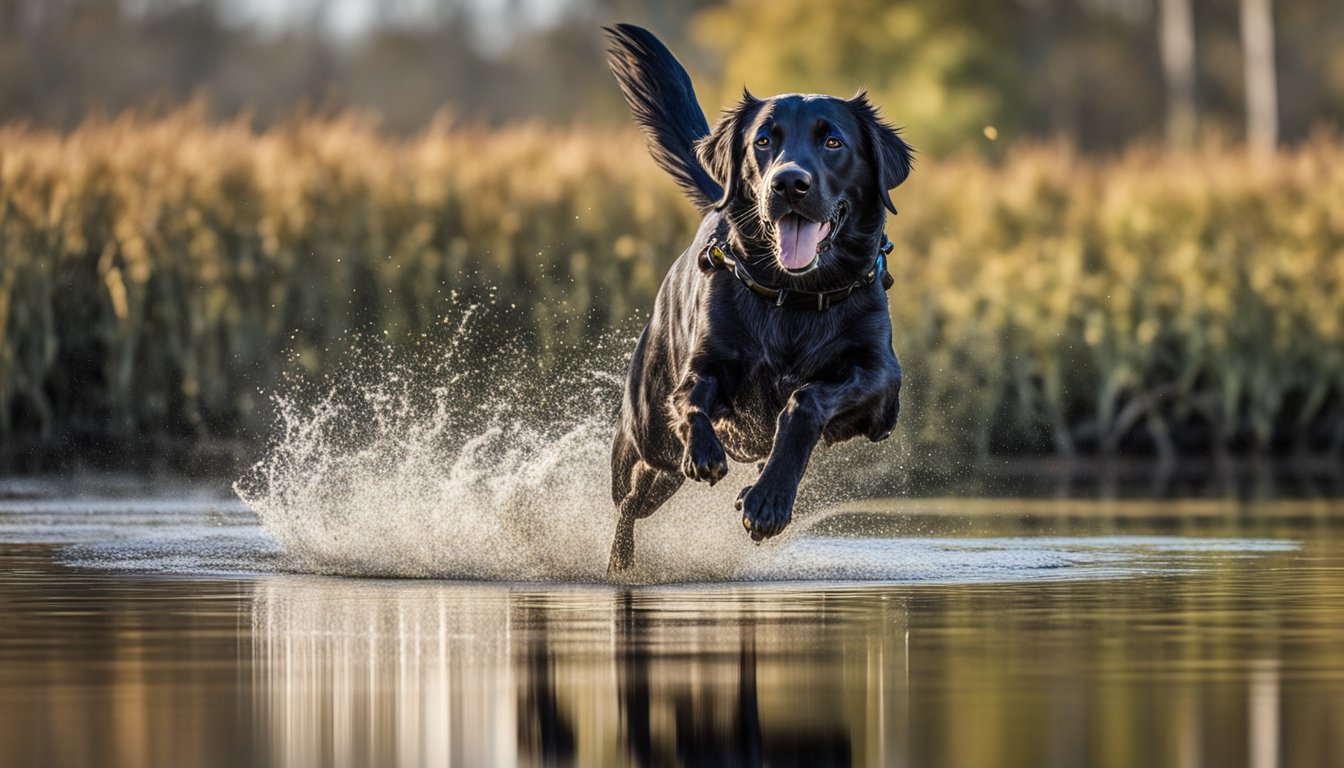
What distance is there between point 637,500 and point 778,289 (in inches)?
50.5

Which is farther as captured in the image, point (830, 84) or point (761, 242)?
point (830, 84)

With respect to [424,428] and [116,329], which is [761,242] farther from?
[116,329]

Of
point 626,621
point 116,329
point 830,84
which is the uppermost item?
point 830,84

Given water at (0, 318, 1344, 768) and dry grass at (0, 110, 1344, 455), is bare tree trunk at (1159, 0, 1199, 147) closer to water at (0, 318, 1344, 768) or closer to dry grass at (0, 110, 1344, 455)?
dry grass at (0, 110, 1344, 455)

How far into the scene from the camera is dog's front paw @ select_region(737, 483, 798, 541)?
673 centimetres

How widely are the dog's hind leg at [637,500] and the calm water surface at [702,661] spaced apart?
0.44 metres

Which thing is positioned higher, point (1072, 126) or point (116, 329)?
point (1072, 126)

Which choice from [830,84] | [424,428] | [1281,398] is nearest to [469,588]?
[424,428]

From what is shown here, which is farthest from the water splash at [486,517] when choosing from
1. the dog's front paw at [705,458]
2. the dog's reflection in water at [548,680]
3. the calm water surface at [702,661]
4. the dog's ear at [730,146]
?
the dog's ear at [730,146]

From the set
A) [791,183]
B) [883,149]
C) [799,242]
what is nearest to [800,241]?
[799,242]

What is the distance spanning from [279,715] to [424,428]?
911 cm

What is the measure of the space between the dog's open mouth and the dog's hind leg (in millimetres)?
1292

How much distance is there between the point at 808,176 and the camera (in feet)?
23.8

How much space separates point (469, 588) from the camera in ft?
23.9
